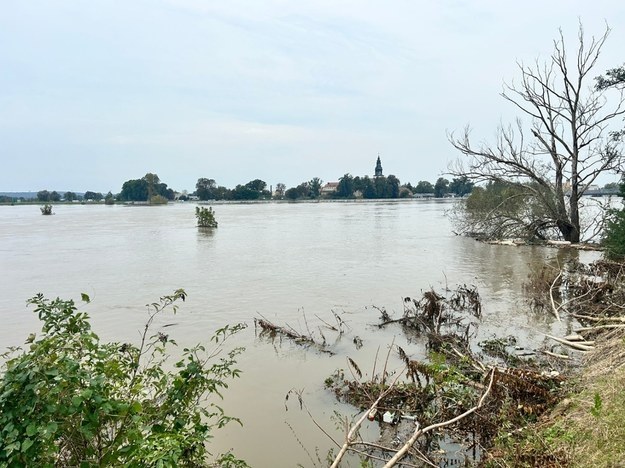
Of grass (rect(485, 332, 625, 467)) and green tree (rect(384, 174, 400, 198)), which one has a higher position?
green tree (rect(384, 174, 400, 198))

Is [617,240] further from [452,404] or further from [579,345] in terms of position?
[452,404]

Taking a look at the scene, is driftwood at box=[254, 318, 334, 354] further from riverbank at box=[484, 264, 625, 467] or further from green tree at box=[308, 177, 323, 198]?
green tree at box=[308, 177, 323, 198]

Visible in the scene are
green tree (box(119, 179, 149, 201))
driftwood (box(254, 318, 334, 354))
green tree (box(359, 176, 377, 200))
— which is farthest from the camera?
green tree (box(359, 176, 377, 200))

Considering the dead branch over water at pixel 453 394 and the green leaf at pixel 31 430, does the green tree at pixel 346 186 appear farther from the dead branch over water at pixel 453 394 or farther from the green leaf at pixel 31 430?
the green leaf at pixel 31 430

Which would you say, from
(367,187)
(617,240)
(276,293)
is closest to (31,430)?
(276,293)

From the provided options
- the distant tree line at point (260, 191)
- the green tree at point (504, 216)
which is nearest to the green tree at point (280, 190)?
the distant tree line at point (260, 191)

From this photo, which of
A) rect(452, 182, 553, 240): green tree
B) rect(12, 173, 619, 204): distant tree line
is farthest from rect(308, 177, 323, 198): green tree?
rect(452, 182, 553, 240): green tree

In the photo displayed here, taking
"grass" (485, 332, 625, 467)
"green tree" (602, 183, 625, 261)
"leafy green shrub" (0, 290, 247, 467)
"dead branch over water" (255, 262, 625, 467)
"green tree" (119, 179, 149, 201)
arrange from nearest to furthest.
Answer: "leafy green shrub" (0, 290, 247, 467), "grass" (485, 332, 625, 467), "dead branch over water" (255, 262, 625, 467), "green tree" (602, 183, 625, 261), "green tree" (119, 179, 149, 201)

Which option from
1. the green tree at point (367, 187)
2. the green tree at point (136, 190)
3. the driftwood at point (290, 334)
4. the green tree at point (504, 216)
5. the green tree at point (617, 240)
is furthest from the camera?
the green tree at point (367, 187)

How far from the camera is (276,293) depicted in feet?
41.6

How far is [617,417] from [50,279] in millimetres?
16326

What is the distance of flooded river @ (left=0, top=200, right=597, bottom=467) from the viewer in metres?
5.70

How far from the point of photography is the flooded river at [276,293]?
225 inches

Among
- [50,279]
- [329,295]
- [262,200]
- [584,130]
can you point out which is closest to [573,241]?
[584,130]
